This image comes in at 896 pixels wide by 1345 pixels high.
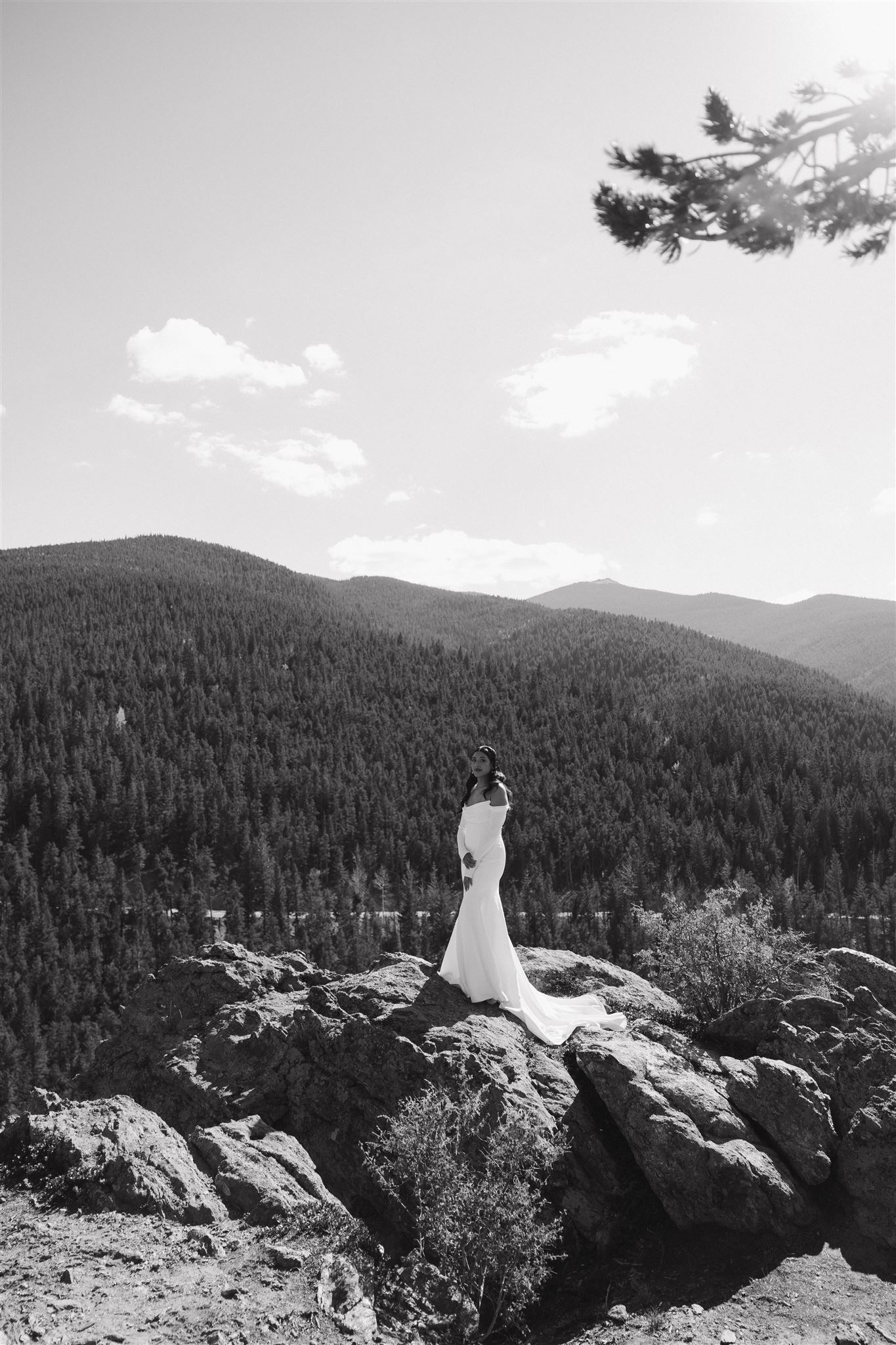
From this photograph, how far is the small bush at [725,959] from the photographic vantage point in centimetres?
1316

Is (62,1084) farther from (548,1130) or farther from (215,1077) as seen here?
(548,1130)

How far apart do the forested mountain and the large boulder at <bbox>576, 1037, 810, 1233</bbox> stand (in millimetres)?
92007

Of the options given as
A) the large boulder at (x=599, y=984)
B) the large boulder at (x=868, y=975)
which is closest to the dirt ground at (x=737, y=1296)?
the large boulder at (x=599, y=984)

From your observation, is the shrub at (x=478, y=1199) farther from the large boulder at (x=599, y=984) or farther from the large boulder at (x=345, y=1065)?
the large boulder at (x=599, y=984)

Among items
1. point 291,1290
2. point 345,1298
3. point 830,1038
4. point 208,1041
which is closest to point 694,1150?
point 830,1038

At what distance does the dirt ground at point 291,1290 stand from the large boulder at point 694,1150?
29 centimetres

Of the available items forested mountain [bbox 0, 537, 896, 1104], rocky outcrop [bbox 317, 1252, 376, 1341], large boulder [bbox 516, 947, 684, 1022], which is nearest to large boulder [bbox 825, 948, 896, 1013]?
large boulder [bbox 516, 947, 684, 1022]

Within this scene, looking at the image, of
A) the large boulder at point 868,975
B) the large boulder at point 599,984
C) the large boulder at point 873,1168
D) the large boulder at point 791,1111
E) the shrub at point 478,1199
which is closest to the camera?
the shrub at point 478,1199

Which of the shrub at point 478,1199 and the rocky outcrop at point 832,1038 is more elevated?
the rocky outcrop at point 832,1038

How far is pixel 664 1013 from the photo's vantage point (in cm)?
1343

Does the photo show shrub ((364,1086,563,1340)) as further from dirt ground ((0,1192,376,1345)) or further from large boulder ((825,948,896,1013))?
large boulder ((825,948,896,1013))

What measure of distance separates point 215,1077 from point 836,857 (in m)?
124

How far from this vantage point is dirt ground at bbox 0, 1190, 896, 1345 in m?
6.98

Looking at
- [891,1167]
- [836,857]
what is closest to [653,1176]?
[891,1167]
